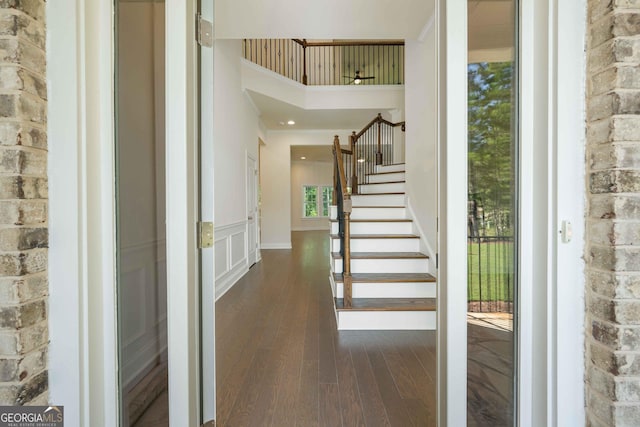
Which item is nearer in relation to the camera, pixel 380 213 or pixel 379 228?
pixel 379 228

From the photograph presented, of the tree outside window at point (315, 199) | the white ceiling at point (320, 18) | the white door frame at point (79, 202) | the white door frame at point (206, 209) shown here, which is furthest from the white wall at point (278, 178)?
the white door frame at point (79, 202)

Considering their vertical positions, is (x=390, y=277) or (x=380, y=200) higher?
(x=380, y=200)

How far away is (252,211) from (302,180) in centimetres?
715

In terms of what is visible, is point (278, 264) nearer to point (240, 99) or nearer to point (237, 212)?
point (237, 212)

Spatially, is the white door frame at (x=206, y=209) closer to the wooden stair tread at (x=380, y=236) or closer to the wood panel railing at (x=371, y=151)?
the wooden stair tread at (x=380, y=236)

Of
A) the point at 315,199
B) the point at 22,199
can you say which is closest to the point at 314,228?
the point at 315,199

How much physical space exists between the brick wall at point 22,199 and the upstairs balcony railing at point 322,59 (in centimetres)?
533

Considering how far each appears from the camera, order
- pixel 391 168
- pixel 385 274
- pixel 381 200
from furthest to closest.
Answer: pixel 391 168, pixel 381 200, pixel 385 274

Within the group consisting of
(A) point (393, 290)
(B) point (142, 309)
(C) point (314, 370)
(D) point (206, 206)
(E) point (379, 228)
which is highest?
(D) point (206, 206)

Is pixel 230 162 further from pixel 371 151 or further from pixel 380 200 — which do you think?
pixel 371 151

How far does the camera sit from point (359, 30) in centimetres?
350

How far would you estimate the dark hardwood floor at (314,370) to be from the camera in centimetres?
169

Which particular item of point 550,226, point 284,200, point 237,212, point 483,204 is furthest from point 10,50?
point 284,200

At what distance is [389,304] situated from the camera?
2.92 m
